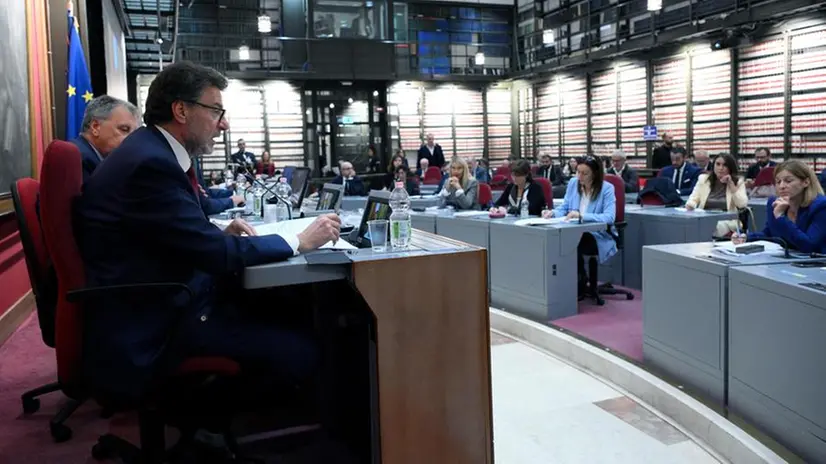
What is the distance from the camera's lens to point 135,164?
5.81 ft

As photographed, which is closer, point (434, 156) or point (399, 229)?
point (399, 229)

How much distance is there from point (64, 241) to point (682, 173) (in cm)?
781

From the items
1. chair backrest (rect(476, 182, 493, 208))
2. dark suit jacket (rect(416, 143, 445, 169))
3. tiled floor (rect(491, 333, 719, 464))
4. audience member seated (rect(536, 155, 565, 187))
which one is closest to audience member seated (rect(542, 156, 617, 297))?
chair backrest (rect(476, 182, 493, 208))

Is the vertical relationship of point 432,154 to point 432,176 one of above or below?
above

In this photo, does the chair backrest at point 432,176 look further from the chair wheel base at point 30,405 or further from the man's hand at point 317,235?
the man's hand at point 317,235

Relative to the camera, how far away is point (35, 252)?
2309 millimetres

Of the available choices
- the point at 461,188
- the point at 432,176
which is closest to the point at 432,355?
the point at 461,188

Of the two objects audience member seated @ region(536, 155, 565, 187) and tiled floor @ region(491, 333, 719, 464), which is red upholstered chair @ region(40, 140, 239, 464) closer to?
tiled floor @ region(491, 333, 719, 464)

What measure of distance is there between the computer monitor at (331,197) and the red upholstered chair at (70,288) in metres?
2.34

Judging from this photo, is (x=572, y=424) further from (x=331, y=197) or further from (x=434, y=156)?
(x=434, y=156)

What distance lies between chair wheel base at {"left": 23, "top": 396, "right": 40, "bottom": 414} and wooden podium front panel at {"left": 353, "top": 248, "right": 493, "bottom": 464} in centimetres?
163

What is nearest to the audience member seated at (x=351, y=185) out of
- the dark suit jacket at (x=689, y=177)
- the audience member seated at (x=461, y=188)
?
the audience member seated at (x=461, y=188)

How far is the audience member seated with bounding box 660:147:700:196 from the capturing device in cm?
814

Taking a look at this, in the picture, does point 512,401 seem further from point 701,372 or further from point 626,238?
point 626,238
